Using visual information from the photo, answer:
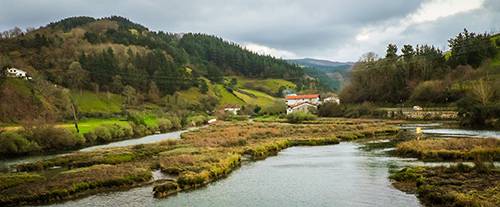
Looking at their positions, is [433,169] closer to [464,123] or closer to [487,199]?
[487,199]

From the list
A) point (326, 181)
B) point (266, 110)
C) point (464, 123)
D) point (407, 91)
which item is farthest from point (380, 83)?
point (326, 181)

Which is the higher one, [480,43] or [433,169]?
[480,43]

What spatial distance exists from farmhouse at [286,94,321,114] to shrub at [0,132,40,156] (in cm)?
10006

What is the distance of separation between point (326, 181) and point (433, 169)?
9.28 meters

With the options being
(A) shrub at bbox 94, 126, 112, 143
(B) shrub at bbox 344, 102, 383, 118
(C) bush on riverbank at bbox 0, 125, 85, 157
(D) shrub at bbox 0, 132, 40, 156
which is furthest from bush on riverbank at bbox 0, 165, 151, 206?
(B) shrub at bbox 344, 102, 383, 118

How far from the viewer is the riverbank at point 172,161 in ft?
123

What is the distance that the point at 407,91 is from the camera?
142500 millimetres

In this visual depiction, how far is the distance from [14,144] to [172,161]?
34641 millimetres

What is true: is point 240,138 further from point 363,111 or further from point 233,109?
point 233,109

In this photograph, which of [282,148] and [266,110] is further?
[266,110]

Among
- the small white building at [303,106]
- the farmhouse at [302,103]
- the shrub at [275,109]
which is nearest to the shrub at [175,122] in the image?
the farmhouse at [302,103]

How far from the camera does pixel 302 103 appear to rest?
179m

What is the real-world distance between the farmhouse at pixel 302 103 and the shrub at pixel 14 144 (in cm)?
10006

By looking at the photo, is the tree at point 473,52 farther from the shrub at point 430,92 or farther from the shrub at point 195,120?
the shrub at point 195,120
